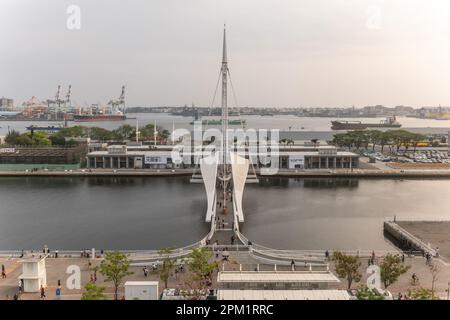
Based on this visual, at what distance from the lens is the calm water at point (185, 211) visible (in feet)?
27.5

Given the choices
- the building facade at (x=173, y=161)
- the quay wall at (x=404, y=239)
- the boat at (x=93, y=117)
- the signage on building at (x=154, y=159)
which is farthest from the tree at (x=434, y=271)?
the boat at (x=93, y=117)

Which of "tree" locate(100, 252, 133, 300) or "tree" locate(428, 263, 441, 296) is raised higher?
"tree" locate(100, 252, 133, 300)

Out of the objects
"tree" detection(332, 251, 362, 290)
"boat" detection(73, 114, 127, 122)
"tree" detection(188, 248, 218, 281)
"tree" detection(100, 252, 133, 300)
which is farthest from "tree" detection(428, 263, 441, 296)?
"boat" detection(73, 114, 127, 122)

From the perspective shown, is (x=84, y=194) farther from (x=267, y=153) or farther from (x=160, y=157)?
(x=267, y=153)

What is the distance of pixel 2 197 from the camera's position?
12633 mm

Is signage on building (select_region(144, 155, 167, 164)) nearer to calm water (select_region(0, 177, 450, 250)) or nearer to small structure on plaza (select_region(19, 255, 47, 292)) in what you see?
calm water (select_region(0, 177, 450, 250))

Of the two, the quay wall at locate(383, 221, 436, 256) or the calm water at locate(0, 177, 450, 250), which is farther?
the calm water at locate(0, 177, 450, 250)

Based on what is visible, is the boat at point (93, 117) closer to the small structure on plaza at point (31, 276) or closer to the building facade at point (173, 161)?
the building facade at point (173, 161)

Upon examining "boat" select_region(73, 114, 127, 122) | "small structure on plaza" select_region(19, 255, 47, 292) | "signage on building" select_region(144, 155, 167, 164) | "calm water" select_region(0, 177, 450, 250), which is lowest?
"calm water" select_region(0, 177, 450, 250)

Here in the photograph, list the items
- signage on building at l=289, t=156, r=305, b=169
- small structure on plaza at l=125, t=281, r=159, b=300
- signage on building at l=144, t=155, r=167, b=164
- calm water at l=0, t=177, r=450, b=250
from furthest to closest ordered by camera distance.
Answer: signage on building at l=144, t=155, r=167, b=164 < signage on building at l=289, t=156, r=305, b=169 < calm water at l=0, t=177, r=450, b=250 < small structure on plaza at l=125, t=281, r=159, b=300

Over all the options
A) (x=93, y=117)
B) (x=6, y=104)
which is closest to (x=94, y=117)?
(x=93, y=117)

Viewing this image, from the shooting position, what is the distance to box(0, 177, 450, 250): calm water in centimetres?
839

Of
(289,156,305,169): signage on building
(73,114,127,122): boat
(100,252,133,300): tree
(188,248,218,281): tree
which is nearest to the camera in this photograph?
(100,252,133,300): tree

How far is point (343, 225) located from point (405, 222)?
46.4 inches
